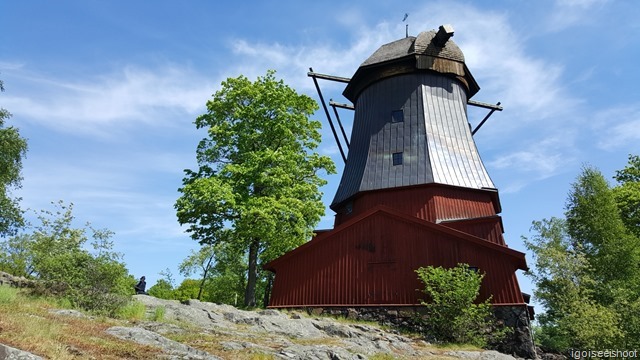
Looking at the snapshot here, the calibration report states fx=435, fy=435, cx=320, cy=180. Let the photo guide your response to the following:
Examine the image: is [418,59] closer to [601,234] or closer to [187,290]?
[601,234]

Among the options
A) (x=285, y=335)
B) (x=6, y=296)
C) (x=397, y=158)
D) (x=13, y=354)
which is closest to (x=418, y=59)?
(x=397, y=158)

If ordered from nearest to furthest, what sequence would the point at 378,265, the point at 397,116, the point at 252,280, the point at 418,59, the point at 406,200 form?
the point at 378,265, the point at 252,280, the point at 406,200, the point at 397,116, the point at 418,59

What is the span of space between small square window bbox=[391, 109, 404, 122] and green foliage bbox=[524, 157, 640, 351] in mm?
11372

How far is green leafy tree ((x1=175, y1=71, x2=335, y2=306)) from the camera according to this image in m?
20.9

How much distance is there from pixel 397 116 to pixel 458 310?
12175mm

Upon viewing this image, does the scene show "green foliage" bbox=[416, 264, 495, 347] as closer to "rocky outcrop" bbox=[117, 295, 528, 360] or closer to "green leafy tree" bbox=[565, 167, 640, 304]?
"rocky outcrop" bbox=[117, 295, 528, 360]

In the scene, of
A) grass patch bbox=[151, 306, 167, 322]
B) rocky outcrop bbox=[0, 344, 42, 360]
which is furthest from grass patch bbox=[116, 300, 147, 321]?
rocky outcrop bbox=[0, 344, 42, 360]

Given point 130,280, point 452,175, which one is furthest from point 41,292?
point 452,175

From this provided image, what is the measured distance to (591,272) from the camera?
2756 cm

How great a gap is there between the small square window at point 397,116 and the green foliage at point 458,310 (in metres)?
10.4

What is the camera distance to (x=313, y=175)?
81.1ft

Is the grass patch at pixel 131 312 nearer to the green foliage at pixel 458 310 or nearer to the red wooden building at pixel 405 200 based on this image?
the red wooden building at pixel 405 200

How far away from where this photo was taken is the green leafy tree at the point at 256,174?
68.5 ft

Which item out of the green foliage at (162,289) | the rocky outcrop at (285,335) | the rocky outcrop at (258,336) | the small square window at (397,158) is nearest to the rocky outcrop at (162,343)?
the rocky outcrop at (258,336)
